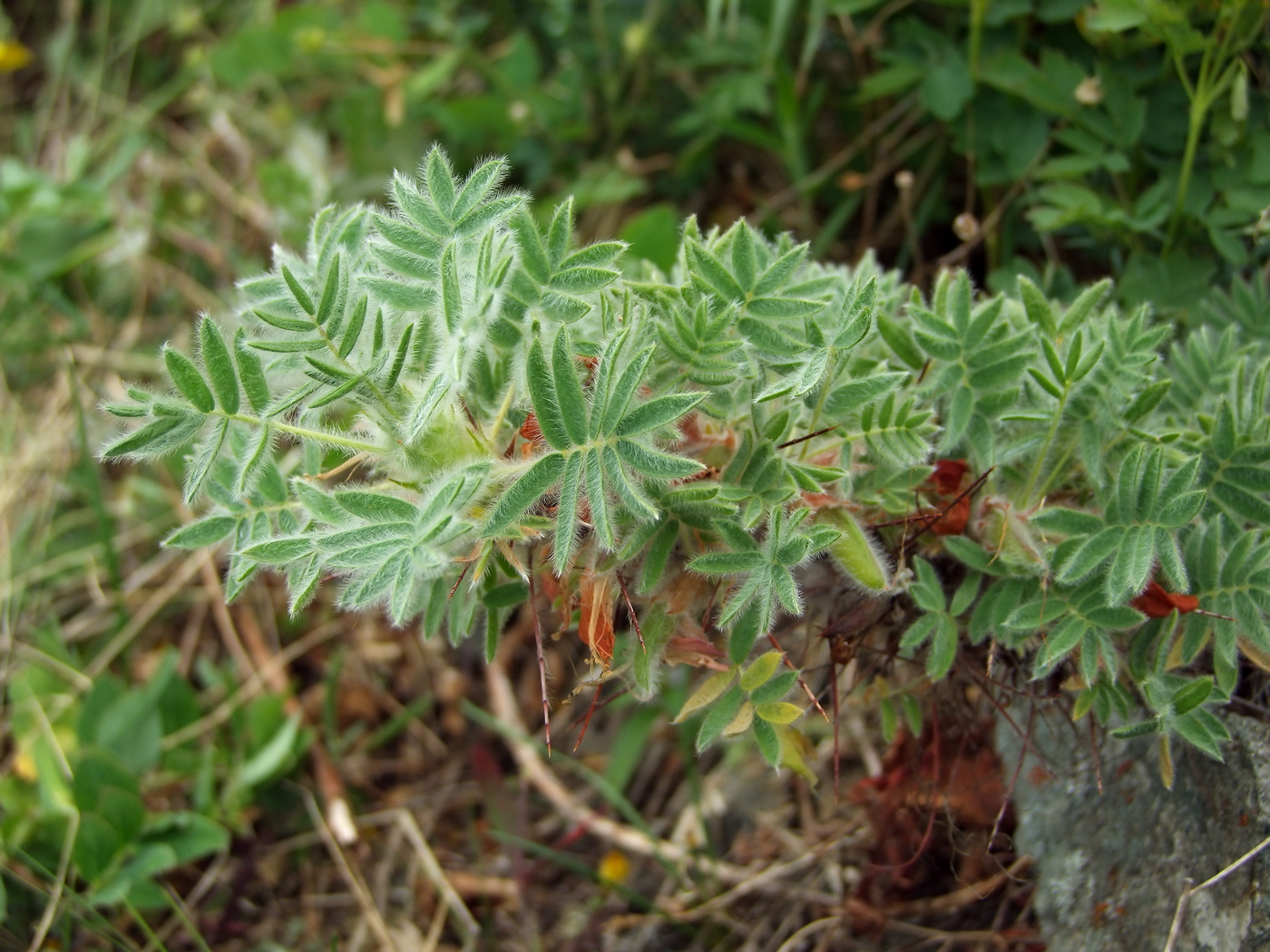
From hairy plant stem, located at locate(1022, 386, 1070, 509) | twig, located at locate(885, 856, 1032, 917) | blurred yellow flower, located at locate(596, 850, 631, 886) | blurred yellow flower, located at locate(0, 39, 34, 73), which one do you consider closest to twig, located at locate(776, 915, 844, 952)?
twig, located at locate(885, 856, 1032, 917)

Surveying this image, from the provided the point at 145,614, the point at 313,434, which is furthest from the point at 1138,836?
the point at 145,614

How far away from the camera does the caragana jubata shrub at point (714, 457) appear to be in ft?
3.86

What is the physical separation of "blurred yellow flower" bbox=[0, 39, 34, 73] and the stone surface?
12.6ft

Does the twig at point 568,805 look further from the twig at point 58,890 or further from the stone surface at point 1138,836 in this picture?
the twig at point 58,890

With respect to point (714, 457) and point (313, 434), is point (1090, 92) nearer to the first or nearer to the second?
point (714, 457)

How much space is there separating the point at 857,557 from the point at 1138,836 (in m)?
0.69

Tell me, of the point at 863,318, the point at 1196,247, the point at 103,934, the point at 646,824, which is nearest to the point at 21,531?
the point at 103,934

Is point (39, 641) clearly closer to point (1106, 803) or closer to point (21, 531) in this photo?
point (21, 531)

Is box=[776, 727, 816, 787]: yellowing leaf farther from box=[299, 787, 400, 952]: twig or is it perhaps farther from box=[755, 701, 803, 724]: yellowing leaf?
box=[299, 787, 400, 952]: twig

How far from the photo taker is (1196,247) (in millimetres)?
1935

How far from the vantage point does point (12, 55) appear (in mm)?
3461

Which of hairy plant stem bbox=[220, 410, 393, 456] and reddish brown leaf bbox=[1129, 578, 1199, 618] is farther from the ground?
hairy plant stem bbox=[220, 410, 393, 456]

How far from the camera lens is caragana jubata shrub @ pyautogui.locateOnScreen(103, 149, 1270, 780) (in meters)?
1.18

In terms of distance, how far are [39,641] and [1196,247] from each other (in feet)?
9.30
